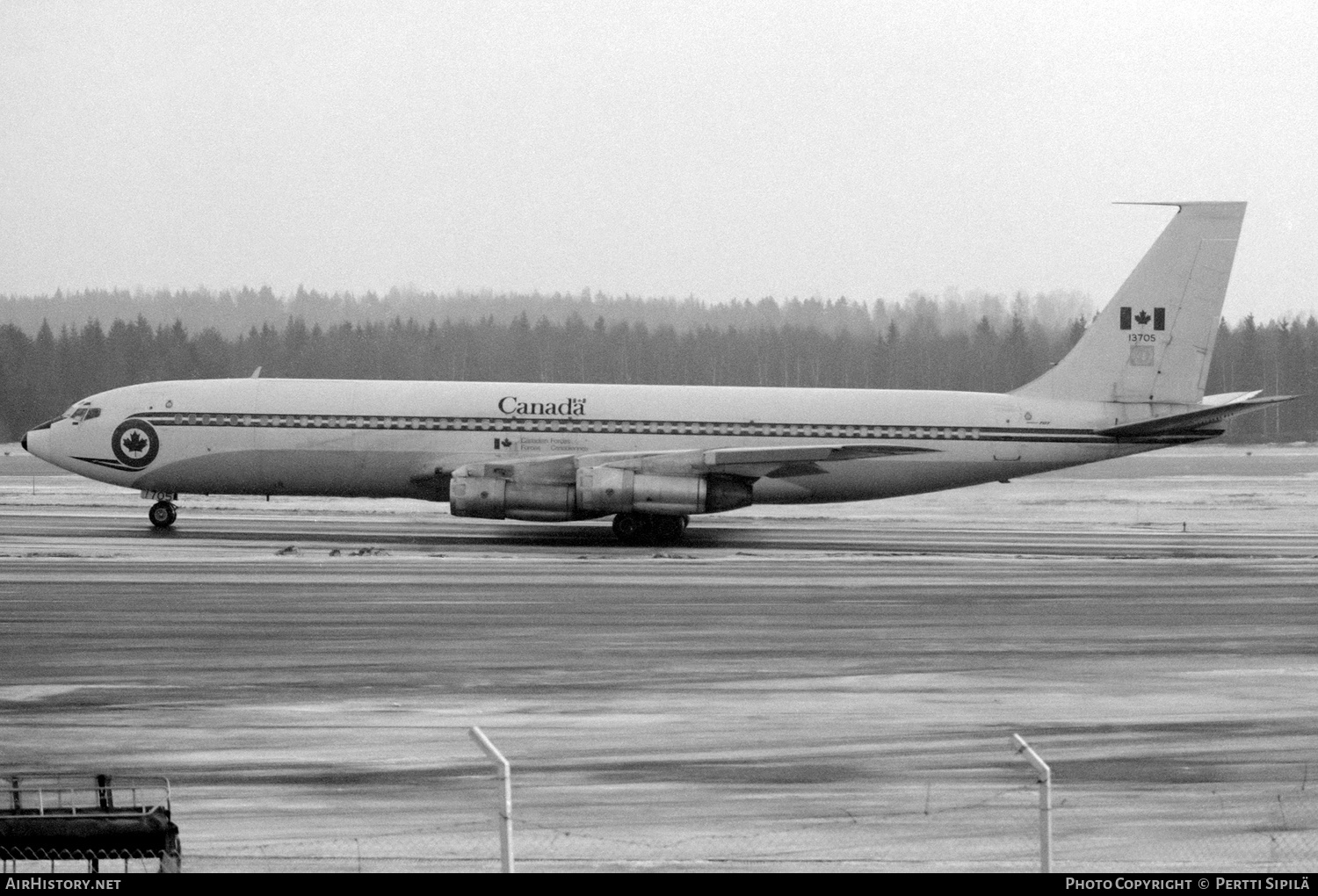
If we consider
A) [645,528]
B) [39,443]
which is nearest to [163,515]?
[39,443]

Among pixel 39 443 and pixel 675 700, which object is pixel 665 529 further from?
pixel 675 700

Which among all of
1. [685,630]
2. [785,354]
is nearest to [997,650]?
[685,630]

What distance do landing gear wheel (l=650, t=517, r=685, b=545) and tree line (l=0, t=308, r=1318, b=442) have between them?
6051 centimetres

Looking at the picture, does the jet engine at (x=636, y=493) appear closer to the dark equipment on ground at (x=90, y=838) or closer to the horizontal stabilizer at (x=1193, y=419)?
the horizontal stabilizer at (x=1193, y=419)

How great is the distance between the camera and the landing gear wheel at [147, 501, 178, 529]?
34.4 m

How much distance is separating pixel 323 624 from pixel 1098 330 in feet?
72.4

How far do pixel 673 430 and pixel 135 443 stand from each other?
41.2 feet

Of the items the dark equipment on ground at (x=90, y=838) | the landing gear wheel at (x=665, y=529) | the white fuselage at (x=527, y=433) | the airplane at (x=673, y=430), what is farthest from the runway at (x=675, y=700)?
the white fuselage at (x=527, y=433)

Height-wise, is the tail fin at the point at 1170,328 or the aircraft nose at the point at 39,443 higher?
the tail fin at the point at 1170,328

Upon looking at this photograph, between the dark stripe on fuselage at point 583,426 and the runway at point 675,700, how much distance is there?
14.7ft

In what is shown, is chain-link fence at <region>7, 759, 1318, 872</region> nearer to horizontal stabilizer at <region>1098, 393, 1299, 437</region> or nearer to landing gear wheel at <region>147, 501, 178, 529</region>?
horizontal stabilizer at <region>1098, 393, 1299, 437</region>

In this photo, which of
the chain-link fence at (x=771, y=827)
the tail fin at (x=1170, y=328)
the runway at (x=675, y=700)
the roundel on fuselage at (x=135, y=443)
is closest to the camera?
the chain-link fence at (x=771, y=827)

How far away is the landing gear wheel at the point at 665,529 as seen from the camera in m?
32.9

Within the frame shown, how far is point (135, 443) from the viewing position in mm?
34219
